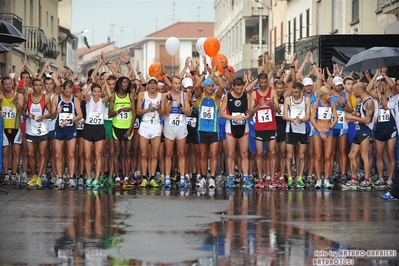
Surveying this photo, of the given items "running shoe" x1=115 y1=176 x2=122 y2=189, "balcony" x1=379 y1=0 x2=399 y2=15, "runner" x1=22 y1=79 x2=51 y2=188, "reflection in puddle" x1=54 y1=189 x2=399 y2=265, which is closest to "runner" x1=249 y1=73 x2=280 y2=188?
"reflection in puddle" x1=54 y1=189 x2=399 y2=265

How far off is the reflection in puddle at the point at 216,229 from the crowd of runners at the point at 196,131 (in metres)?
1.87

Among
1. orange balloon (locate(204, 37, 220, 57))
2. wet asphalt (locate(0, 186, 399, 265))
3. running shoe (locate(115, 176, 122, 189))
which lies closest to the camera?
wet asphalt (locate(0, 186, 399, 265))

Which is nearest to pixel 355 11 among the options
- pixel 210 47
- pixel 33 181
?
pixel 210 47

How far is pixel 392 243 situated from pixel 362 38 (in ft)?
51.3

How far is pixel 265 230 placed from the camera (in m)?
11.1

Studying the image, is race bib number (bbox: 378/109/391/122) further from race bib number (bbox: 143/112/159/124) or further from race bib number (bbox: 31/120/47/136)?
race bib number (bbox: 31/120/47/136)

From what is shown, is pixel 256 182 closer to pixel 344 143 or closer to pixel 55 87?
pixel 344 143

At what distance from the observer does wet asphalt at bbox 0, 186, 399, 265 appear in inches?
357

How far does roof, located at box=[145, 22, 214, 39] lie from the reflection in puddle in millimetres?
110643

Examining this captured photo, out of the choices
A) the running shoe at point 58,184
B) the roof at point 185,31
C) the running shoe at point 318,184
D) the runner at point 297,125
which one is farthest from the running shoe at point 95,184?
the roof at point 185,31

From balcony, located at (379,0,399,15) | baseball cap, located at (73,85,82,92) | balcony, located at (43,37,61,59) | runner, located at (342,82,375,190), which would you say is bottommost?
runner, located at (342,82,375,190)

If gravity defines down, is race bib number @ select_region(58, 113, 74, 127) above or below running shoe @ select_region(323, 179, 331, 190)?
above

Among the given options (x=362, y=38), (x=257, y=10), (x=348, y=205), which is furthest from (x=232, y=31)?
(x=348, y=205)

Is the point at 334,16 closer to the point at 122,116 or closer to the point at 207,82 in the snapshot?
the point at 207,82
